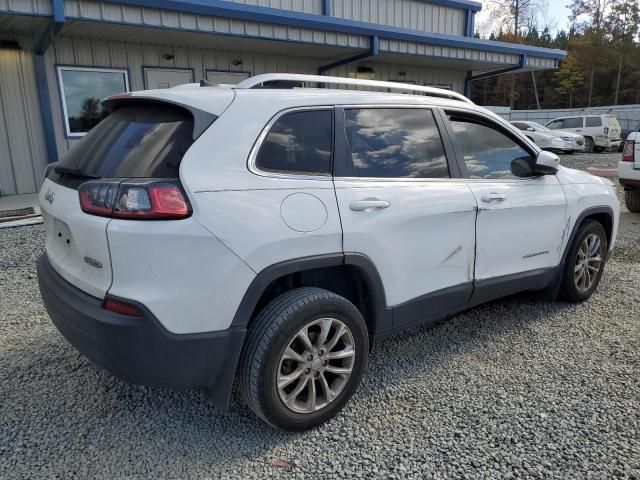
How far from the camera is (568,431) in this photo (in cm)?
255

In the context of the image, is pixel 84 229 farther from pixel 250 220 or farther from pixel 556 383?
pixel 556 383

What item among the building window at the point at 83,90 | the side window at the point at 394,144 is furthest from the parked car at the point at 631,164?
the building window at the point at 83,90

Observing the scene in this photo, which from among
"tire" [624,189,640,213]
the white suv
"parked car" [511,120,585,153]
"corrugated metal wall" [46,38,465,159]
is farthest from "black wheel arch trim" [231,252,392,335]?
"parked car" [511,120,585,153]

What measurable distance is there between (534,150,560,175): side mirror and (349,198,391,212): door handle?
1575mm

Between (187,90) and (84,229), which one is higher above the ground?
(187,90)

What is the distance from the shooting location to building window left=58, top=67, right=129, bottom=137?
8.99 metres

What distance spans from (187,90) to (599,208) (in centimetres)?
347

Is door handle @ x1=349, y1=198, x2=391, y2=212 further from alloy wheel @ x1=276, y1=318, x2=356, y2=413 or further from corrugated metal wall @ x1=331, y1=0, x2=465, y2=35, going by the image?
corrugated metal wall @ x1=331, y1=0, x2=465, y2=35

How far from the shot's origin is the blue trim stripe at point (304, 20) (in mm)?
7840

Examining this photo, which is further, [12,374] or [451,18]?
[451,18]

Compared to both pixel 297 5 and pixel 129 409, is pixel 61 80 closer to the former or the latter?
pixel 297 5

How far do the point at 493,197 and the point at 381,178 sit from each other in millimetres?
946

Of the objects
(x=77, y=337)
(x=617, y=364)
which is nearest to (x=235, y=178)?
(x=77, y=337)

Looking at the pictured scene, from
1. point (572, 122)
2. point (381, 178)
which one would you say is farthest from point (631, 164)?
Result: point (572, 122)
